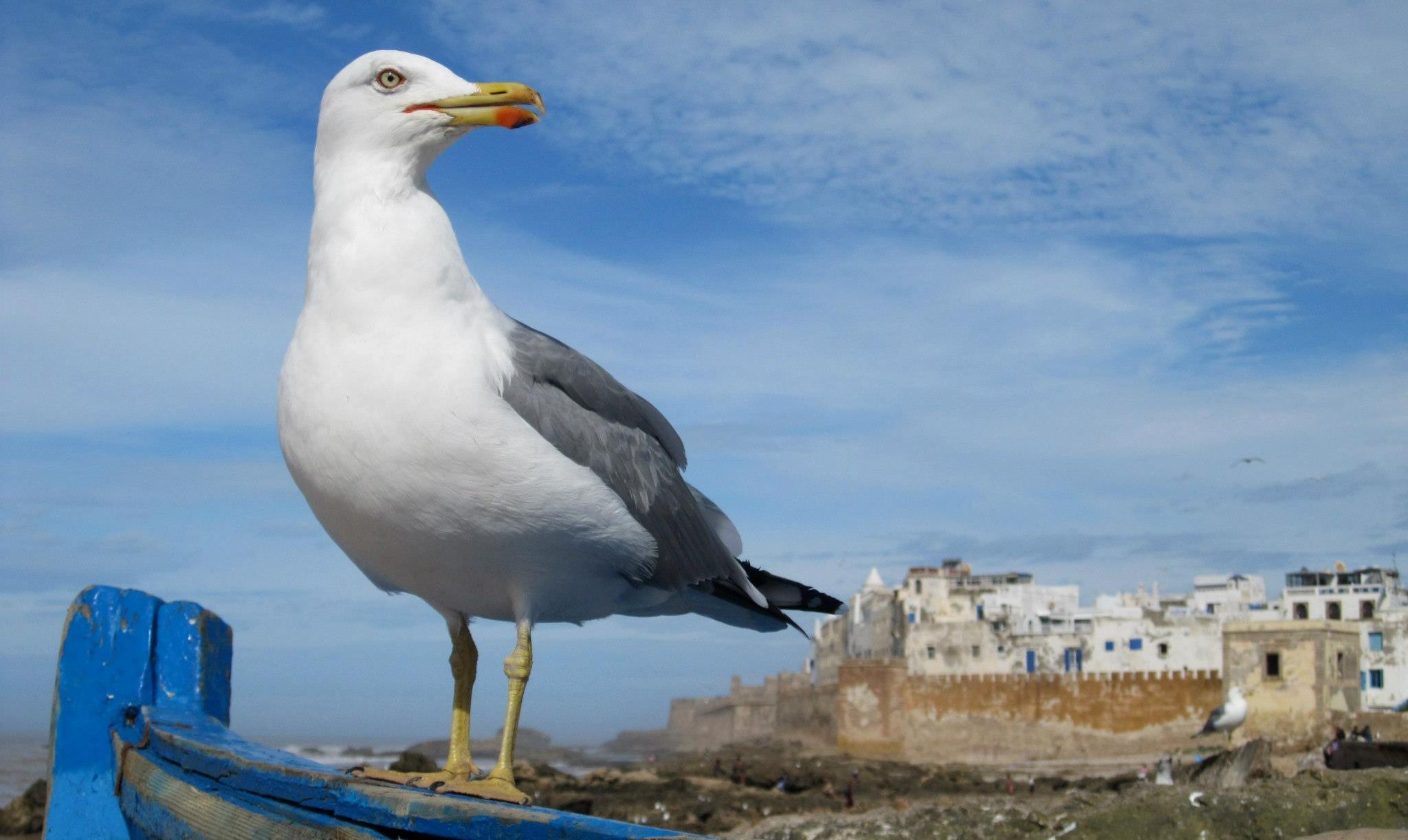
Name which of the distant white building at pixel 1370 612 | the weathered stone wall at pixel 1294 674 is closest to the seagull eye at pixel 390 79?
the weathered stone wall at pixel 1294 674

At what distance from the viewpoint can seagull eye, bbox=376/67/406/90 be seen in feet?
10.0

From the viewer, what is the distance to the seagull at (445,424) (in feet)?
8.88

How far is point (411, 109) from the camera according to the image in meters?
3.04

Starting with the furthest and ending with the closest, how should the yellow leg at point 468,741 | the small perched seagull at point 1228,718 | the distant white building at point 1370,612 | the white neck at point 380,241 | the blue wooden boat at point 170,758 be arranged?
the distant white building at point 1370,612 → the small perched seagull at point 1228,718 → the white neck at point 380,241 → the yellow leg at point 468,741 → the blue wooden boat at point 170,758

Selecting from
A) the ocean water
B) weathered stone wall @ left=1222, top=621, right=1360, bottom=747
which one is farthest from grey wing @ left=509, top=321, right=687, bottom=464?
weathered stone wall @ left=1222, top=621, right=1360, bottom=747

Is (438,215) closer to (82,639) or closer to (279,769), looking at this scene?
(279,769)

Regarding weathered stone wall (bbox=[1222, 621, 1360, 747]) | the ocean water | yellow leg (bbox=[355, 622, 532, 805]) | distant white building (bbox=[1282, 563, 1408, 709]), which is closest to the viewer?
yellow leg (bbox=[355, 622, 532, 805])

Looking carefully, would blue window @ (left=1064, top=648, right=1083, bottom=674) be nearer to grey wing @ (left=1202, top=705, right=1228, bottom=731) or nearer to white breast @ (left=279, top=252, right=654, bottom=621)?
grey wing @ (left=1202, top=705, right=1228, bottom=731)

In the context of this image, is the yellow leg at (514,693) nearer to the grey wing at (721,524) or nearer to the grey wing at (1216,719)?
the grey wing at (721,524)

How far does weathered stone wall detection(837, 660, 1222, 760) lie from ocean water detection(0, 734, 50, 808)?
21.3 meters

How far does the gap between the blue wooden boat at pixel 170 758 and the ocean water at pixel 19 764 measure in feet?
35.7

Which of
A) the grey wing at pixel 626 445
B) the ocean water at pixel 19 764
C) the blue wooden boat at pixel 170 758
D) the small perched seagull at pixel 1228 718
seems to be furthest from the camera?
the small perched seagull at pixel 1228 718

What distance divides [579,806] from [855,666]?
24.7 metres

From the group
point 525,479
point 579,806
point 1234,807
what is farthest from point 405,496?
point 579,806
